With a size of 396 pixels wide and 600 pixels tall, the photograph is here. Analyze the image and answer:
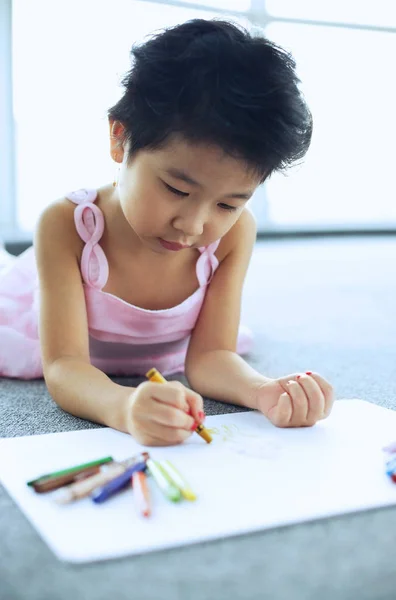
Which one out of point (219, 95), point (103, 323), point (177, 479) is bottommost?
point (103, 323)

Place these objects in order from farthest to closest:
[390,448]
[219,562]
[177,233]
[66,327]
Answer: [66,327], [177,233], [390,448], [219,562]

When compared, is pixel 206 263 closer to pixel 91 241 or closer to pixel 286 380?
pixel 91 241

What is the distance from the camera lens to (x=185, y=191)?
0.75 meters

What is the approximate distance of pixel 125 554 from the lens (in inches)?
18.8

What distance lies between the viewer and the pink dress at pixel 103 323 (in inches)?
38.1

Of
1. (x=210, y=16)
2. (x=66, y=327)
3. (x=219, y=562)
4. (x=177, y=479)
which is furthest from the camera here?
(x=210, y=16)

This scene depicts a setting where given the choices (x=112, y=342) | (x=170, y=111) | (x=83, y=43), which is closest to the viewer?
(x=170, y=111)

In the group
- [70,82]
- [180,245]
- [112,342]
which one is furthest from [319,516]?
[70,82]

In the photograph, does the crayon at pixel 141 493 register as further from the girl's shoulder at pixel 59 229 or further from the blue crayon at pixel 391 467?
the girl's shoulder at pixel 59 229

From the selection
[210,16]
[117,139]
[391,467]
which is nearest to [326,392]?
[391,467]

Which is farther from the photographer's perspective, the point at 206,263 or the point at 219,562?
the point at 206,263

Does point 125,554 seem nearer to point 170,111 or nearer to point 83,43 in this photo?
point 170,111

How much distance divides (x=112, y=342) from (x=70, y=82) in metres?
2.08

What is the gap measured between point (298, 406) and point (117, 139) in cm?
36
